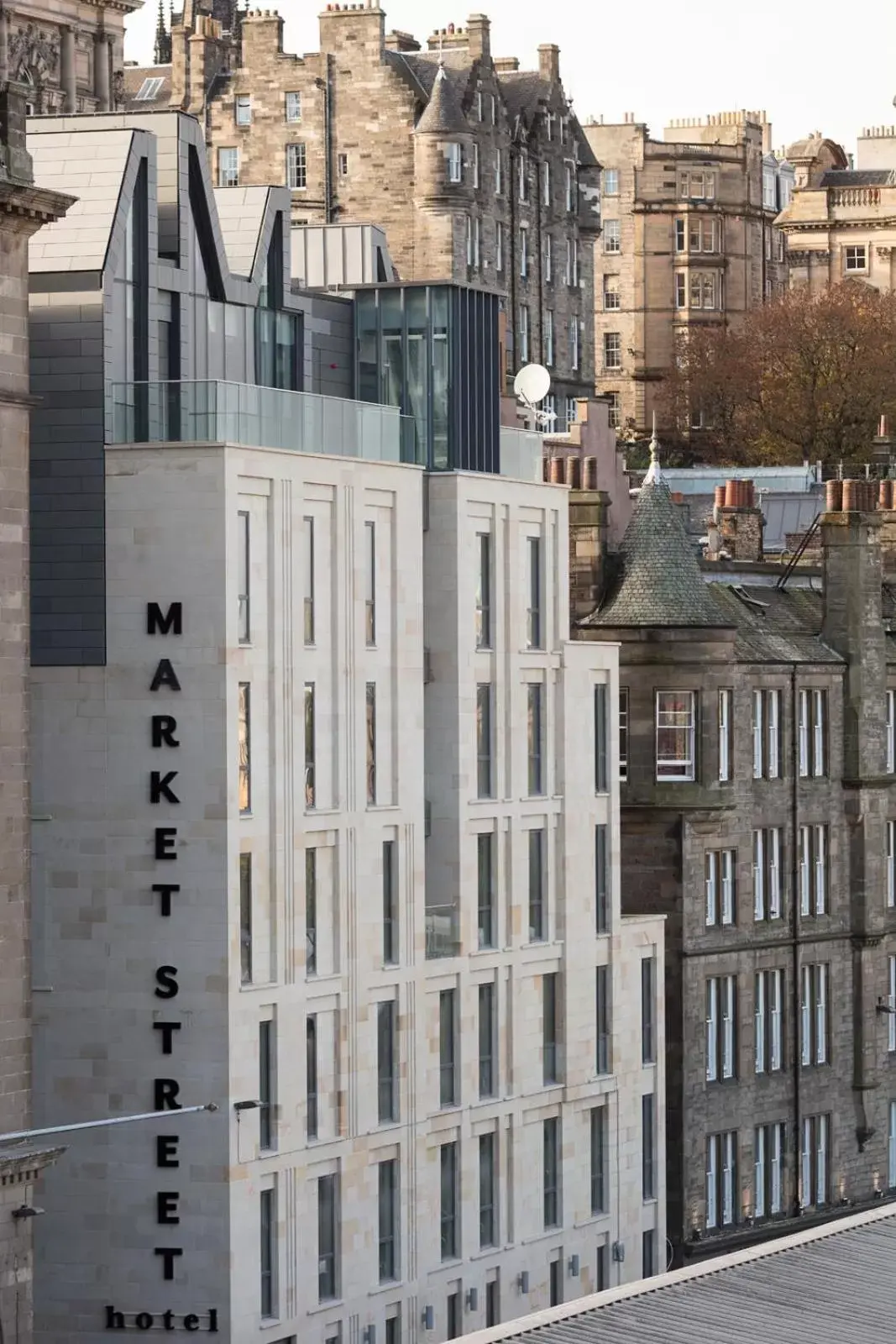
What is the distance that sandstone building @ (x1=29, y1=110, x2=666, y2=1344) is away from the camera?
190ft

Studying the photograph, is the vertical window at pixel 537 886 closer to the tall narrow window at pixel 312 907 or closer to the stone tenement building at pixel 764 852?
the stone tenement building at pixel 764 852

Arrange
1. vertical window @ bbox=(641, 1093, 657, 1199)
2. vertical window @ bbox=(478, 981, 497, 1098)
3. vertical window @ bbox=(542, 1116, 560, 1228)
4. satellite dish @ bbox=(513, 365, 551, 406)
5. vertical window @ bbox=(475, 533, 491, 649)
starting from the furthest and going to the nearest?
satellite dish @ bbox=(513, 365, 551, 406), vertical window @ bbox=(641, 1093, 657, 1199), vertical window @ bbox=(542, 1116, 560, 1228), vertical window @ bbox=(475, 533, 491, 649), vertical window @ bbox=(478, 981, 497, 1098)

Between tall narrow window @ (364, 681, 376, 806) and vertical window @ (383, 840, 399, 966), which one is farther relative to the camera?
vertical window @ (383, 840, 399, 966)

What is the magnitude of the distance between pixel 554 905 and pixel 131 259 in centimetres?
1549

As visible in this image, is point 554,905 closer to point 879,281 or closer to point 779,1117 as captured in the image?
point 779,1117

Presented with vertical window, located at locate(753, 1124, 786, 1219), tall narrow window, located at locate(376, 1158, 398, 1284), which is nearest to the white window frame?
vertical window, located at locate(753, 1124, 786, 1219)

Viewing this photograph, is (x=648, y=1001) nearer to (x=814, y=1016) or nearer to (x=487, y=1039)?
(x=487, y=1039)

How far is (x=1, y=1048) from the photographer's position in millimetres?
53500

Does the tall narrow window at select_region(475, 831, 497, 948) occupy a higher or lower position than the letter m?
lower

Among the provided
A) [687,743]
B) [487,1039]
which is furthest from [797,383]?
[487,1039]

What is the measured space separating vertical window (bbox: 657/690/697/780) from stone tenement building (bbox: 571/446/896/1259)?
39 mm

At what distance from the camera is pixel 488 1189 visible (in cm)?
6606

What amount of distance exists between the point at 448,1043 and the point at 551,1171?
4.61 metres

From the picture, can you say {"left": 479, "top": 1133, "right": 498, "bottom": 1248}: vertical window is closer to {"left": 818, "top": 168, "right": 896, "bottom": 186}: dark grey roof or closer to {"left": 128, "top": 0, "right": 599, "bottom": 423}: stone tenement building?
{"left": 128, "top": 0, "right": 599, "bottom": 423}: stone tenement building
